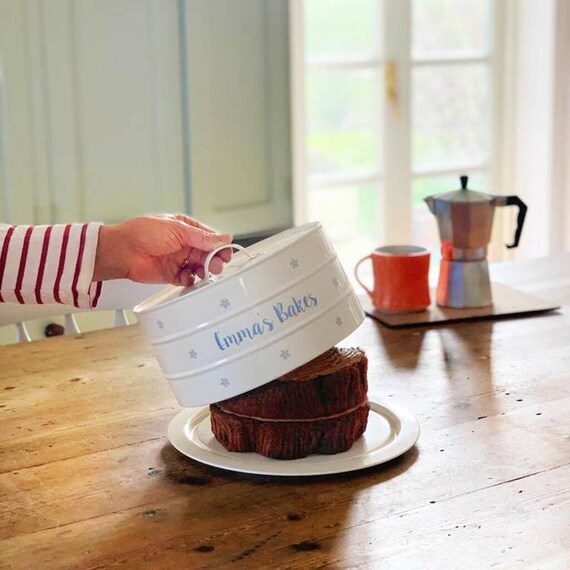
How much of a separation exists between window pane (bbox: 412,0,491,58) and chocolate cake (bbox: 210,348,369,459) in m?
2.60

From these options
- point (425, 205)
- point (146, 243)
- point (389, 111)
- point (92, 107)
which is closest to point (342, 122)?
point (389, 111)

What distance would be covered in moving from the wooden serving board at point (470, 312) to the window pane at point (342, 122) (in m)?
1.71

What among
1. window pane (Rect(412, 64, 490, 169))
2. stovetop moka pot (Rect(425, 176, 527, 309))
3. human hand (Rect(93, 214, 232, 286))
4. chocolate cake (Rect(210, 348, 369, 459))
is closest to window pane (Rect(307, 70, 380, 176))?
window pane (Rect(412, 64, 490, 169))

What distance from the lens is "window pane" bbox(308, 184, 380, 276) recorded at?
3461 millimetres

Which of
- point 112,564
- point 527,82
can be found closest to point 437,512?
point 112,564

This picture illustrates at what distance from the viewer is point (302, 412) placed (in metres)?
1.08

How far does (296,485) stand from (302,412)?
0.08m

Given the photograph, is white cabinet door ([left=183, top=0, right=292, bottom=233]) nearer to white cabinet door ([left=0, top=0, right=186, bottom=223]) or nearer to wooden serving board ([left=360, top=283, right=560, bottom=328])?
white cabinet door ([left=0, top=0, right=186, bottom=223])

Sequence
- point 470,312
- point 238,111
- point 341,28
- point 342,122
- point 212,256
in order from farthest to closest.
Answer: point 342,122 → point 341,28 → point 238,111 → point 470,312 → point 212,256

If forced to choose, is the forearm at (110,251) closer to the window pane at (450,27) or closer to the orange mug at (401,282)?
the orange mug at (401,282)

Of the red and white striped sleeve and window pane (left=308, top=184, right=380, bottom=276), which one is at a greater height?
the red and white striped sleeve

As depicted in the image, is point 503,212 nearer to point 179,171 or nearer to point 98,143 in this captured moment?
point 179,171

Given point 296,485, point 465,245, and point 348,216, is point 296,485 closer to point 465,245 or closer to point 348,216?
point 465,245

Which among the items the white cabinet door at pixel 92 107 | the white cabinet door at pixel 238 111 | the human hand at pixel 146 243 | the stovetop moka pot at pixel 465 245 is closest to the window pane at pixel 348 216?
the white cabinet door at pixel 238 111
